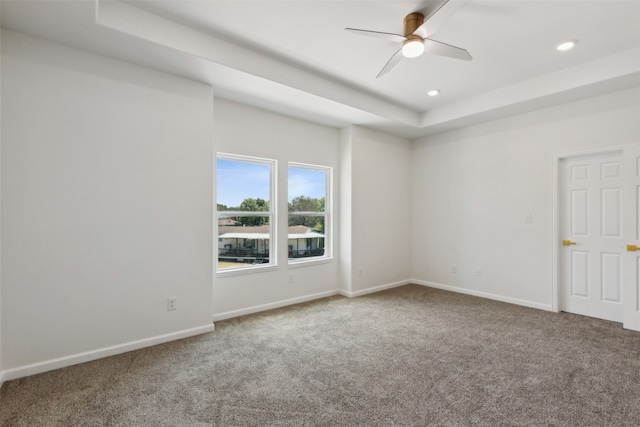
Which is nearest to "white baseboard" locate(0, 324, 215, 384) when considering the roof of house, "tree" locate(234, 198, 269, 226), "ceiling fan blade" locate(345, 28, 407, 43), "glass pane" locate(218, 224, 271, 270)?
"glass pane" locate(218, 224, 271, 270)

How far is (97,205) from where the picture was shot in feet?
8.73

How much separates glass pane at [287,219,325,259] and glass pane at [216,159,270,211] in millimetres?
563

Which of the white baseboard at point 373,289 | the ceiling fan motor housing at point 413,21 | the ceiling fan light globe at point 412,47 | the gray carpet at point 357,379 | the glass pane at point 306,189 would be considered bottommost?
the gray carpet at point 357,379

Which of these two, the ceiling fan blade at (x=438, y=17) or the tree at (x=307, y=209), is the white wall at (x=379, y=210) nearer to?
the tree at (x=307, y=209)

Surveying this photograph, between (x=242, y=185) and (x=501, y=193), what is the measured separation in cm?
366

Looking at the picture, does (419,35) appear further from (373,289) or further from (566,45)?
(373,289)

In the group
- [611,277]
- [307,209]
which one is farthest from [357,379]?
[611,277]

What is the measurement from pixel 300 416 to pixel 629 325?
374cm

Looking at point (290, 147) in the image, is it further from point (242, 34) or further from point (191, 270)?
point (191, 270)

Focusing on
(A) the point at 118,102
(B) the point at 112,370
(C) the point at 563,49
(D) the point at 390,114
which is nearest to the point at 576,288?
(C) the point at 563,49

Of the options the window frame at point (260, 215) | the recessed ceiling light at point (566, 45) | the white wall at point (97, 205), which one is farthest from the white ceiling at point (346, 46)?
the window frame at point (260, 215)

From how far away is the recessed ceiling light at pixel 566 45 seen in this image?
113 inches

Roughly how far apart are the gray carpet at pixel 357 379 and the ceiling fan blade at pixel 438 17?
2608 millimetres

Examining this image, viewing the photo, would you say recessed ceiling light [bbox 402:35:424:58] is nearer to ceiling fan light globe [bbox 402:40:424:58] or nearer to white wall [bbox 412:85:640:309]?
ceiling fan light globe [bbox 402:40:424:58]
